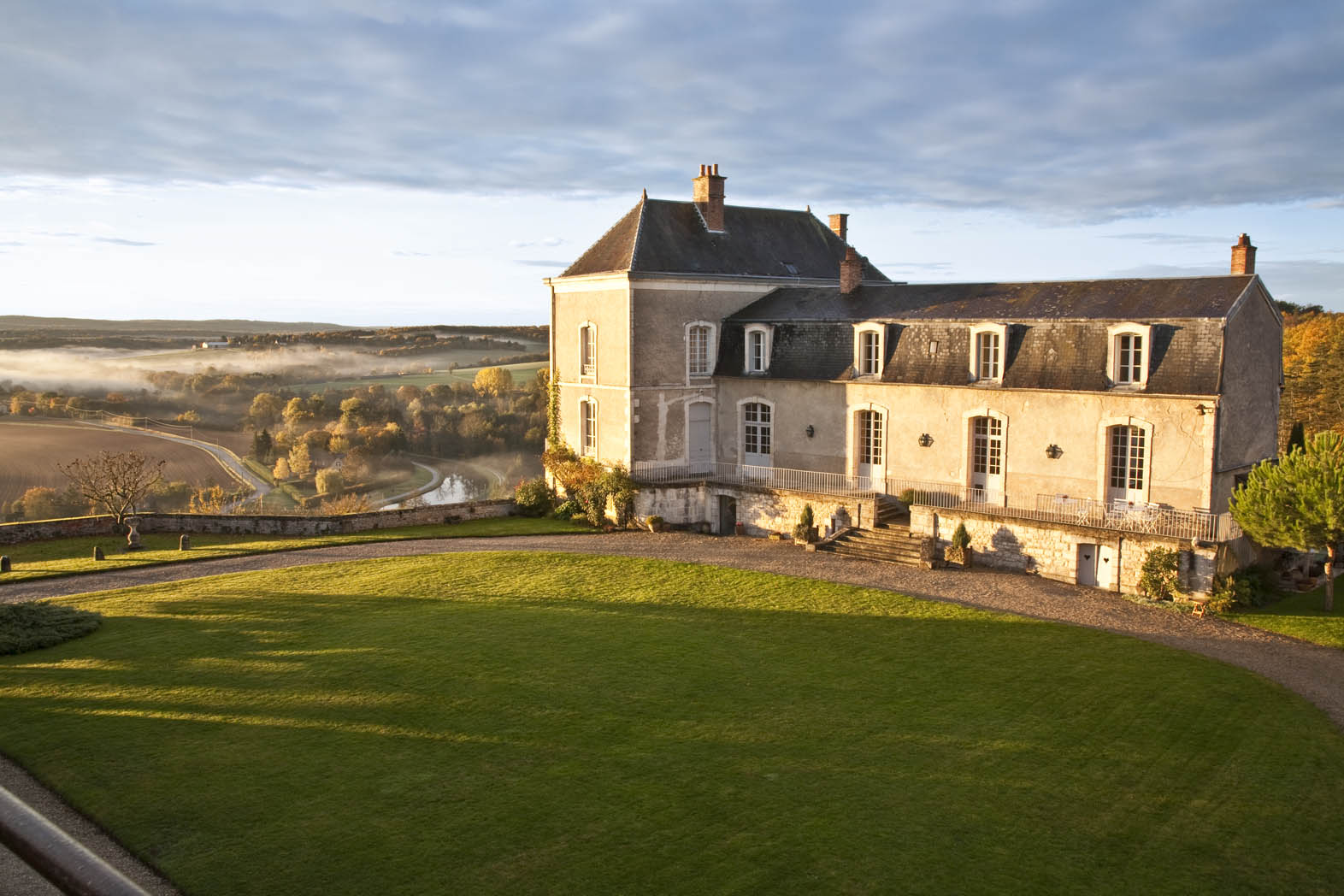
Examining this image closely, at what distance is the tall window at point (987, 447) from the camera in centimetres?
2212

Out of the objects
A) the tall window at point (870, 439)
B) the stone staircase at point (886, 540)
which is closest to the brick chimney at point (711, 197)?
the tall window at point (870, 439)

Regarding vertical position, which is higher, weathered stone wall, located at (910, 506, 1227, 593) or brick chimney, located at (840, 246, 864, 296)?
brick chimney, located at (840, 246, 864, 296)

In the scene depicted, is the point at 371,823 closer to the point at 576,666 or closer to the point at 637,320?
the point at 576,666

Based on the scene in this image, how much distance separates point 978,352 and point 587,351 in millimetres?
11479

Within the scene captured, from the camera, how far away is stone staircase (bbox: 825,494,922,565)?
2177cm

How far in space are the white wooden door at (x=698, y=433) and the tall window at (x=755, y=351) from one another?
1.77 meters

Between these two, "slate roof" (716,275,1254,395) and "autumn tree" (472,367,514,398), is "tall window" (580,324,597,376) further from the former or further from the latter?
"autumn tree" (472,367,514,398)

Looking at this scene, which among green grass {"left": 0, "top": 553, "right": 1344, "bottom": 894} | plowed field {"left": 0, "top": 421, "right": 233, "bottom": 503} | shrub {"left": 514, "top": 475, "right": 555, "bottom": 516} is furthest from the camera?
plowed field {"left": 0, "top": 421, "right": 233, "bottom": 503}

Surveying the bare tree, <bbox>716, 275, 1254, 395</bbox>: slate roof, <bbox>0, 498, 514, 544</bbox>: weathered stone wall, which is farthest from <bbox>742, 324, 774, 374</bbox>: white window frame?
the bare tree

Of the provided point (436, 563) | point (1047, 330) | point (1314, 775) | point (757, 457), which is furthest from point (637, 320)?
point (1314, 775)

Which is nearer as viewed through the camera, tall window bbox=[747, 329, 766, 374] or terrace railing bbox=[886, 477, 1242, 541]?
terrace railing bbox=[886, 477, 1242, 541]

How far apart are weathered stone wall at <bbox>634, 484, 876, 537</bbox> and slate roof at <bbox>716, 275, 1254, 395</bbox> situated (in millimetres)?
3367

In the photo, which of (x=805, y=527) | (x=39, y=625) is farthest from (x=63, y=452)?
(x=805, y=527)

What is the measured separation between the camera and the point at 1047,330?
2159cm
